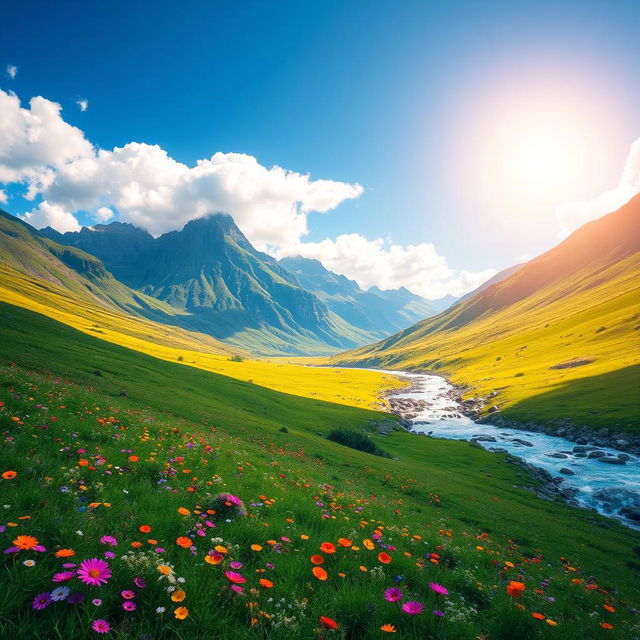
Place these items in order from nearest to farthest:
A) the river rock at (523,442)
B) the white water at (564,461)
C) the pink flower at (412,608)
Result: the pink flower at (412,608), the white water at (564,461), the river rock at (523,442)

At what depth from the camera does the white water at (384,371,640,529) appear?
121 feet

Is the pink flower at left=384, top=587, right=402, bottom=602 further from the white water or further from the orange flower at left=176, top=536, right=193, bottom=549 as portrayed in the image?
the white water

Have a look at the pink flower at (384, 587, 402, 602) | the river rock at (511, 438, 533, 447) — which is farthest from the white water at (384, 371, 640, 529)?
the pink flower at (384, 587, 402, 602)

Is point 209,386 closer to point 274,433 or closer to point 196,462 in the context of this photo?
point 274,433

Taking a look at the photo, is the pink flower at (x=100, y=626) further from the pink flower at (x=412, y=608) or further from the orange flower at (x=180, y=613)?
the pink flower at (x=412, y=608)

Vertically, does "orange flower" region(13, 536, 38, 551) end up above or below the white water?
above

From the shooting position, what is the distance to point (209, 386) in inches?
2477

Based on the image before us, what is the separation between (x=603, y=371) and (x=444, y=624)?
115336mm

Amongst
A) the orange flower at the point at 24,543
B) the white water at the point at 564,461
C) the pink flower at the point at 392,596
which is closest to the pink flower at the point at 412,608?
the pink flower at the point at 392,596

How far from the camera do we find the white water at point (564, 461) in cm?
3694

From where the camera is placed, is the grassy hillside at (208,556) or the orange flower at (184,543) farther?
the orange flower at (184,543)

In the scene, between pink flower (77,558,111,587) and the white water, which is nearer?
pink flower (77,558,111,587)

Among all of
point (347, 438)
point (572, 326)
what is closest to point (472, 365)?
point (572, 326)

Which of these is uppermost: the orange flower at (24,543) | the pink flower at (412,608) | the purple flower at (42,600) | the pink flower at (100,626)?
the orange flower at (24,543)
